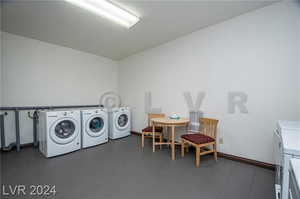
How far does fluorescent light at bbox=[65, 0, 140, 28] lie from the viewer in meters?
1.95

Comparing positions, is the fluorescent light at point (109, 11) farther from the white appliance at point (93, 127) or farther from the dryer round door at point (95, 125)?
the dryer round door at point (95, 125)

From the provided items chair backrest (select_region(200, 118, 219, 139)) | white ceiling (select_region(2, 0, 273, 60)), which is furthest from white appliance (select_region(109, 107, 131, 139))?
chair backrest (select_region(200, 118, 219, 139))

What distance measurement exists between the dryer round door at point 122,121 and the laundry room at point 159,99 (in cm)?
9

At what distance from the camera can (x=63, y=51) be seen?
3539 mm

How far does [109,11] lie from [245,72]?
2.50m

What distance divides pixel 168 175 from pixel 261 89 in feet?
6.62

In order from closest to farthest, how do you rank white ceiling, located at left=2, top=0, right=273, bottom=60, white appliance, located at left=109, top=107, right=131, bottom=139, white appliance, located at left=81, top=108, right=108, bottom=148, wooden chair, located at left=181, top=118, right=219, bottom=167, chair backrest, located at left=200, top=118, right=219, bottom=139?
white ceiling, located at left=2, top=0, right=273, bottom=60, wooden chair, located at left=181, top=118, right=219, bottom=167, chair backrest, located at left=200, top=118, right=219, bottom=139, white appliance, located at left=81, top=108, right=108, bottom=148, white appliance, located at left=109, top=107, right=131, bottom=139

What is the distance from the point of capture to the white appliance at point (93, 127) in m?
3.04

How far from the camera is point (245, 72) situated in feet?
7.59

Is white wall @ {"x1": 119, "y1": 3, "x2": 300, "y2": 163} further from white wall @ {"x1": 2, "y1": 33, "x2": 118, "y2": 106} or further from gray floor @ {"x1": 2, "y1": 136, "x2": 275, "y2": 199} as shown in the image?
white wall @ {"x1": 2, "y1": 33, "x2": 118, "y2": 106}

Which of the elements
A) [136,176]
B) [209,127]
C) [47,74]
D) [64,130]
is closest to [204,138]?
[209,127]


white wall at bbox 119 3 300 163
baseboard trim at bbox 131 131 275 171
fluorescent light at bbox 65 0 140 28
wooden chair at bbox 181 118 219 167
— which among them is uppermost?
fluorescent light at bbox 65 0 140 28

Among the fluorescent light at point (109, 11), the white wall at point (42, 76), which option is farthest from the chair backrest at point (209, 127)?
the white wall at point (42, 76)

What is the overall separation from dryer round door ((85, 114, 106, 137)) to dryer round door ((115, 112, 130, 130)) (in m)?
0.44
